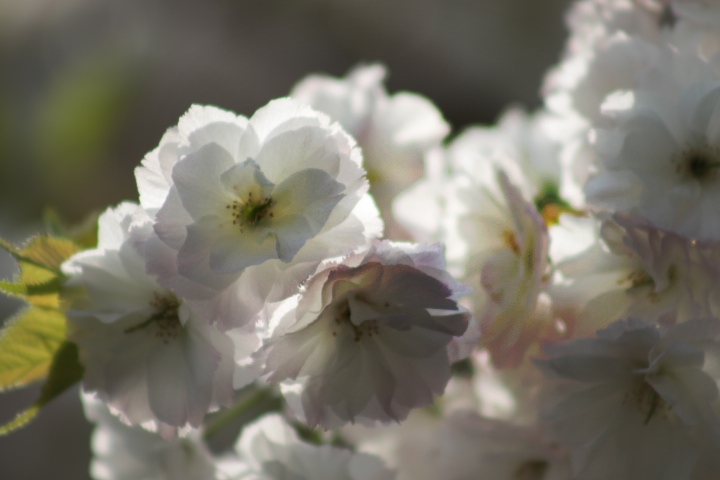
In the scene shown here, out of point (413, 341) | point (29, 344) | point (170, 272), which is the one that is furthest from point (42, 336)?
point (413, 341)

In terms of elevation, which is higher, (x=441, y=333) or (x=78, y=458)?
(x=441, y=333)

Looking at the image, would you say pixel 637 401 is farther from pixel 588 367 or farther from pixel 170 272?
pixel 170 272

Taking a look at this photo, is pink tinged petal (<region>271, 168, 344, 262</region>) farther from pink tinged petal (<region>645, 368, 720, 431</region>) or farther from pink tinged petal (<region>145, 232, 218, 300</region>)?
pink tinged petal (<region>645, 368, 720, 431</region>)

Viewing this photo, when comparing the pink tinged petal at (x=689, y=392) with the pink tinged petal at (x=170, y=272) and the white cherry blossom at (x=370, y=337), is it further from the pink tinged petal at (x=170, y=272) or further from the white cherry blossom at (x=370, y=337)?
the pink tinged petal at (x=170, y=272)

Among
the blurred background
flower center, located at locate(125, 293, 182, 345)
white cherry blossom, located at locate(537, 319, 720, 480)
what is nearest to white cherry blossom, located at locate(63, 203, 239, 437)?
flower center, located at locate(125, 293, 182, 345)

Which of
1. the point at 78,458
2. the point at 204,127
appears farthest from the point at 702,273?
the point at 78,458

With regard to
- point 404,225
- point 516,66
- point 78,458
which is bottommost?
point 78,458

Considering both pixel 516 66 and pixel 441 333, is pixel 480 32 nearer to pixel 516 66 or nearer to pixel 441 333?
pixel 516 66
